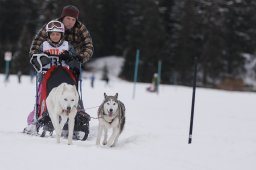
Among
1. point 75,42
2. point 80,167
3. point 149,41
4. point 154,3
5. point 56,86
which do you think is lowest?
point 80,167

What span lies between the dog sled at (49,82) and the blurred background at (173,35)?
42.6 meters

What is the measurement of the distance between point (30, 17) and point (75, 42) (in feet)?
167

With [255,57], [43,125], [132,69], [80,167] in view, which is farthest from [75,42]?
[255,57]

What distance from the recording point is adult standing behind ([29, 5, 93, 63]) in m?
8.37

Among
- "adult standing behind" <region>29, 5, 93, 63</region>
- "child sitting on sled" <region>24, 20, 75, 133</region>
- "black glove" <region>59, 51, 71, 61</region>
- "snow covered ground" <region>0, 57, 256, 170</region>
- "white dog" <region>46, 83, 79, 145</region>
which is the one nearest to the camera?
"snow covered ground" <region>0, 57, 256, 170</region>

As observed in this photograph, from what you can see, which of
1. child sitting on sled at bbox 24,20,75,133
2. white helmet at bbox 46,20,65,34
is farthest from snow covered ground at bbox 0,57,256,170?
white helmet at bbox 46,20,65,34

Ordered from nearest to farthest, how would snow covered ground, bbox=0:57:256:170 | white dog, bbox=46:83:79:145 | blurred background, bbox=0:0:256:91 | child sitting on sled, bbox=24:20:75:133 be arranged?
snow covered ground, bbox=0:57:256:170
white dog, bbox=46:83:79:145
child sitting on sled, bbox=24:20:75:133
blurred background, bbox=0:0:256:91

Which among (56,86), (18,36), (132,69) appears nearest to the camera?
(56,86)

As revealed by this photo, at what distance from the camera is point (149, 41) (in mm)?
53688

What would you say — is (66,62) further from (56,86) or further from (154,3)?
(154,3)

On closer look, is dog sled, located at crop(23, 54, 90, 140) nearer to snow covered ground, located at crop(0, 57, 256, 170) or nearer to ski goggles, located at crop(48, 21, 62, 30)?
snow covered ground, located at crop(0, 57, 256, 170)

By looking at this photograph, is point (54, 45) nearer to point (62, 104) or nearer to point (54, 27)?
point (54, 27)

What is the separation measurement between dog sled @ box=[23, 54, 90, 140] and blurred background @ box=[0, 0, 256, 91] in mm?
42611

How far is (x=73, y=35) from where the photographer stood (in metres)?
8.86
